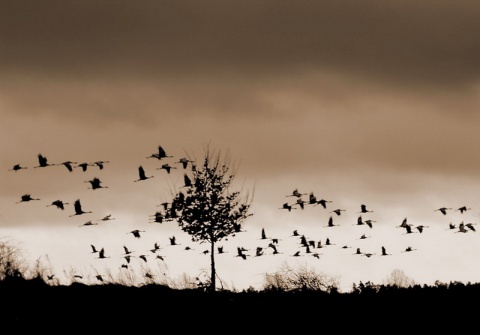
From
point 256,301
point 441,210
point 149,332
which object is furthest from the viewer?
point 441,210

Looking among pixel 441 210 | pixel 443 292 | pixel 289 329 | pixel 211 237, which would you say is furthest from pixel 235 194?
pixel 289 329

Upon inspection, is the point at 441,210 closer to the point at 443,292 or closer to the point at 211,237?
the point at 211,237

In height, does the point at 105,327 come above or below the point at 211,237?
below

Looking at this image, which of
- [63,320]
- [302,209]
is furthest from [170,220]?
[63,320]

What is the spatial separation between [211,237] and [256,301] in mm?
20236

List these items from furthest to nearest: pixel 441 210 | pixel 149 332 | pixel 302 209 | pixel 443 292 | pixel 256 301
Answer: pixel 441 210, pixel 302 209, pixel 443 292, pixel 256 301, pixel 149 332

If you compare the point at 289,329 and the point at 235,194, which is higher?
the point at 235,194

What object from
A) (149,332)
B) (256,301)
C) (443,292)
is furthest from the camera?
(443,292)

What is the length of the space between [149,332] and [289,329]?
3485mm

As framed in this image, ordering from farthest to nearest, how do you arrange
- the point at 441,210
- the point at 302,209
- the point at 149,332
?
the point at 441,210
the point at 302,209
the point at 149,332

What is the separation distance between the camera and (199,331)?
1861cm

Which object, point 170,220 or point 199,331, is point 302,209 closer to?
point 170,220

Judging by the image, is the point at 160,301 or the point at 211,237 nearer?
the point at 160,301

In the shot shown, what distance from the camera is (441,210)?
131 ft
